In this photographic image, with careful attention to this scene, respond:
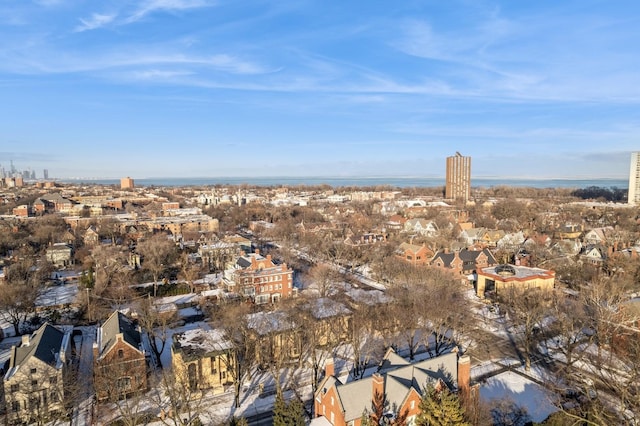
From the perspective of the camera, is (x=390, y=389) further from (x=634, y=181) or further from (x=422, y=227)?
(x=634, y=181)

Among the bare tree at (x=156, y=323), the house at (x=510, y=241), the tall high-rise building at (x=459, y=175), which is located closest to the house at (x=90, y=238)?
the bare tree at (x=156, y=323)

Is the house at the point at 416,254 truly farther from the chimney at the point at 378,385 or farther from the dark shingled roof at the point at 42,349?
the dark shingled roof at the point at 42,349

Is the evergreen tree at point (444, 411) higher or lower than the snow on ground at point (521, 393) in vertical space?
higher

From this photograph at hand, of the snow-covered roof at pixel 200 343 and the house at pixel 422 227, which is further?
the house at pixel 422 227

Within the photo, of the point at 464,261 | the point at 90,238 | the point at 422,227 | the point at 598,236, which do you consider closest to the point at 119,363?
the point at 464,261

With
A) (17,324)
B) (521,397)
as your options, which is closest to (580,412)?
(521,397)

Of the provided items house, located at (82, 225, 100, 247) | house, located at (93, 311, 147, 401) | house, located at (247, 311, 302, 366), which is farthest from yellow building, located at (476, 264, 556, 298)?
house, located at (82, 225, 100, 247)
